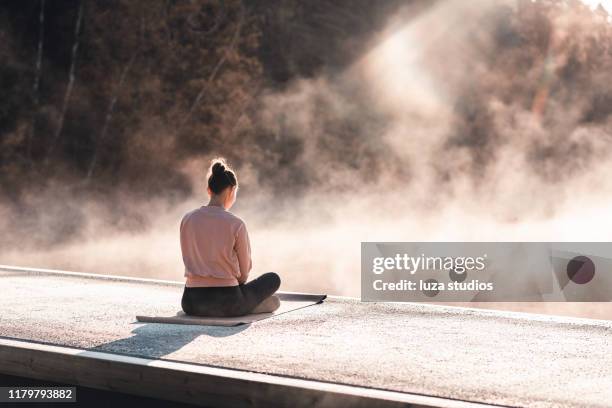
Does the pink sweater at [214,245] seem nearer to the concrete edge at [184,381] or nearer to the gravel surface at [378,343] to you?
the gravel surface at [378,343]

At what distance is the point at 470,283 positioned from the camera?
28.5ft

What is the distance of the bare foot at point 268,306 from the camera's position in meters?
6.29

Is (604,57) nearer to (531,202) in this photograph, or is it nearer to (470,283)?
(531,202)

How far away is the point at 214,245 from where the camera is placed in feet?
19.3

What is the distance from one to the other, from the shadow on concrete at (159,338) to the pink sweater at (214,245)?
358 millimetres

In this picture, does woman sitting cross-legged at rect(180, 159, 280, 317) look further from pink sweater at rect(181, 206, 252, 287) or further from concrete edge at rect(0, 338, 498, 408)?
concrete edge at rect(0, 338, 498, 408)

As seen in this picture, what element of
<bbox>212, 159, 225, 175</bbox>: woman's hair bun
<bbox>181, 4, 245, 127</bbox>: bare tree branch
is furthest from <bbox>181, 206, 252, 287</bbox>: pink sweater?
<bbox>181, 4, 245, 127</bbox>: bare tree branch

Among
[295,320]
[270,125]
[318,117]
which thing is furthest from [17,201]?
[295,320]

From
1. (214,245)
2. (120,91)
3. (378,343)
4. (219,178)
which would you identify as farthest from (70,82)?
(378,343)

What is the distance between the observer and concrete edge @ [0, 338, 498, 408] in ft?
12.8

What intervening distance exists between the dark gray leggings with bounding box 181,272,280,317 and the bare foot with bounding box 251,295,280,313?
5 cm

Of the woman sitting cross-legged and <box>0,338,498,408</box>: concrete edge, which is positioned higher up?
the woman sitting cross-legged

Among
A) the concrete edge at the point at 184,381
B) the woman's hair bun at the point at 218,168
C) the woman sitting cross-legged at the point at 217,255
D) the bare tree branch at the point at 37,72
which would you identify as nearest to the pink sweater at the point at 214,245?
the woman sitting cross-legged at the point at 217,255

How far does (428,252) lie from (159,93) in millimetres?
10653
